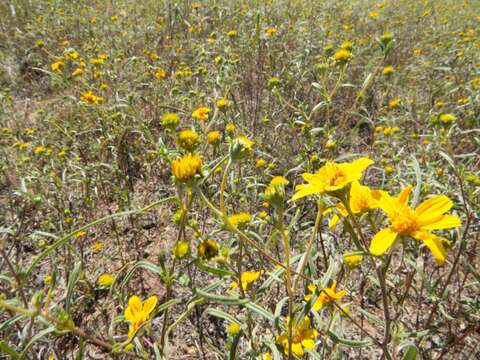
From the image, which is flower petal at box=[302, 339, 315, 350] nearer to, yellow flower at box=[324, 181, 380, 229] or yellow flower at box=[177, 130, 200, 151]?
yellow flower at box=[324, 181, 380, 229]

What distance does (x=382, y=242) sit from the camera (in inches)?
30.2

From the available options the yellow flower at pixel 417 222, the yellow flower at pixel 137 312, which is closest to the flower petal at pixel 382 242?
the yellow flower at pixel 417 222

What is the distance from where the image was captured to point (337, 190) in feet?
2.68

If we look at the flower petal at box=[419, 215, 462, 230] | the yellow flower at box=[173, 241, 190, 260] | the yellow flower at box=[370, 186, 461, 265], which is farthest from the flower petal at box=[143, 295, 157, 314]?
the flower petal at box=[419, 215, 462, 230]

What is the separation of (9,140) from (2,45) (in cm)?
258

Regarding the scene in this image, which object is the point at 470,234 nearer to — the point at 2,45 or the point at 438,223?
the point at 438,223

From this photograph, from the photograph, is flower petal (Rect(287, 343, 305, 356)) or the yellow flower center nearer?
the yellow flower center

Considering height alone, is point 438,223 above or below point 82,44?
above

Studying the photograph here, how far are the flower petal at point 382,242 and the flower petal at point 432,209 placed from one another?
0.32 feet

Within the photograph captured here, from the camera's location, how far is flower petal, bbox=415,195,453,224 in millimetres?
821

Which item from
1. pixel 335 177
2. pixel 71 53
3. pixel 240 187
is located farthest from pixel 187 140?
pixel 71 53

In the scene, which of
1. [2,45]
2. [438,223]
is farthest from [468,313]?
[2,45]

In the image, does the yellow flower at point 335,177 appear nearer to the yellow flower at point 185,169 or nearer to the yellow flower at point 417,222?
the yellow flower at point 417,222

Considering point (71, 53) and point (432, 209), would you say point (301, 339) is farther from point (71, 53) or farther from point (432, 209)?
point (71, 53)
